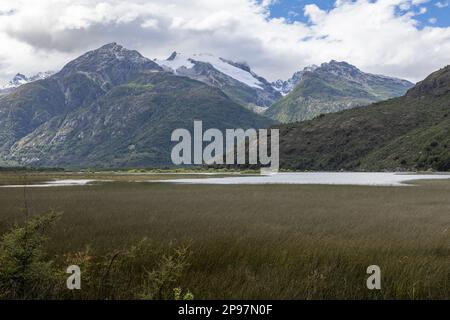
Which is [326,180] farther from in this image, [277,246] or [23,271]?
[23,271]

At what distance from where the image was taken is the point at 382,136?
13912 cm

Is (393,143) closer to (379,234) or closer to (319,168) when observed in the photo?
(319,168)

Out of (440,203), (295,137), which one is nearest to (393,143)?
(295,137)

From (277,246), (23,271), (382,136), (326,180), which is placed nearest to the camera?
(23,271)

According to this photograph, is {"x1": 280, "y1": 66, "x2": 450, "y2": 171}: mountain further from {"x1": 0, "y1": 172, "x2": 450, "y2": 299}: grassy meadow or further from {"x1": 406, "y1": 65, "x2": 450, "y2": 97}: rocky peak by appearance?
{"x1": 0, "y1": 172, "x2": 450, "y2": 299}: grassy meadow

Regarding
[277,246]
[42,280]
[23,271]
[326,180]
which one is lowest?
[326,180]

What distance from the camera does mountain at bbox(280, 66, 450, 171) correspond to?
112 metres

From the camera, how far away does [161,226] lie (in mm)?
17484

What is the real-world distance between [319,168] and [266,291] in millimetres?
128721

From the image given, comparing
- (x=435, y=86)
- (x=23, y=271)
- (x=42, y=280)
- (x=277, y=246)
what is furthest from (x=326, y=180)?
(x=435, y=86)

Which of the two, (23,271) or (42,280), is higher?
(23,271)

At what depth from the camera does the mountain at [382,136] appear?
112 meters

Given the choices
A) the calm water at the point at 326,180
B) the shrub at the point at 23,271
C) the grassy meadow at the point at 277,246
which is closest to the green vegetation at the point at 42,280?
the shrub at the point at 23,271

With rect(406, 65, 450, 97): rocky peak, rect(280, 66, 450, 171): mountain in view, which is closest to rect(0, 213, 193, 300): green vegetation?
rect(280, 66, 450, 171): mountain
